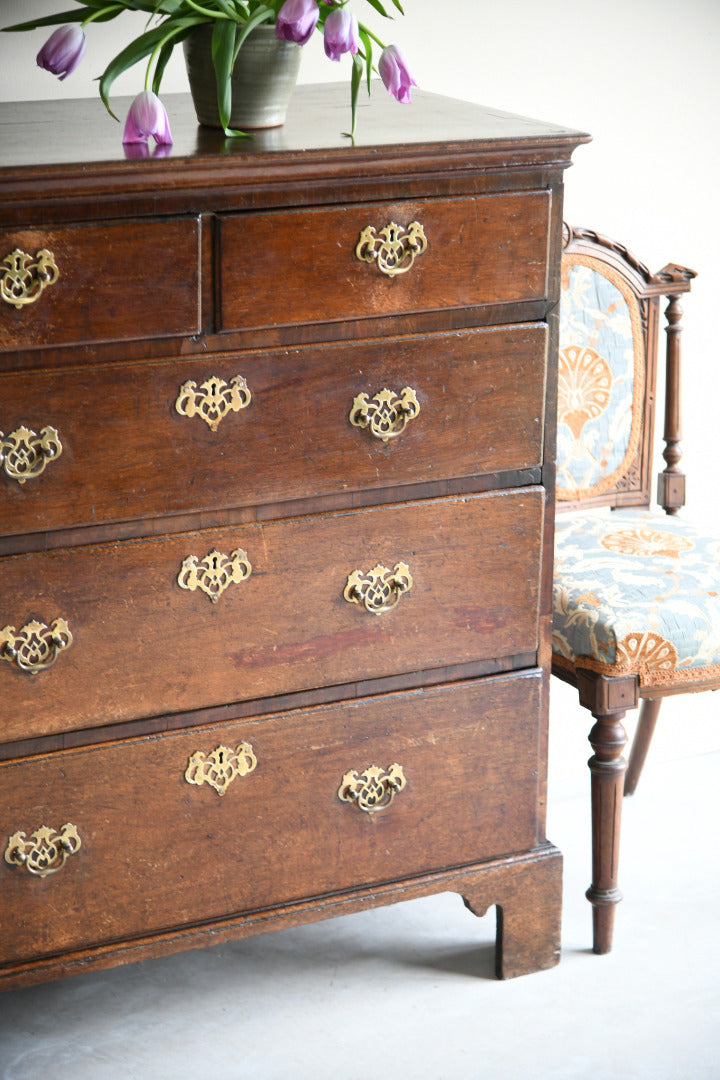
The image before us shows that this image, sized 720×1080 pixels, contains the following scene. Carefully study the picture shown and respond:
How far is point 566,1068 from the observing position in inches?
77.9

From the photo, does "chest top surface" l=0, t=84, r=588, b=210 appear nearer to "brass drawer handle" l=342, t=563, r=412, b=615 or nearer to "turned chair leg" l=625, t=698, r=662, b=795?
"brass drawer handle" l=342, t=563, r=412, b=615

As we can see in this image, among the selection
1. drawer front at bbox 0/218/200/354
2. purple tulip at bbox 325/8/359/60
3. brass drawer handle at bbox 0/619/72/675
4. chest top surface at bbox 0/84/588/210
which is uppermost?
purple tulip at bbox 325/8/359/60

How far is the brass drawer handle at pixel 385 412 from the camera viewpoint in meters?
1.79

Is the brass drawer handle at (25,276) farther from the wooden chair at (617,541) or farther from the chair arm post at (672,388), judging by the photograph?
the chair arm post at (672,388)

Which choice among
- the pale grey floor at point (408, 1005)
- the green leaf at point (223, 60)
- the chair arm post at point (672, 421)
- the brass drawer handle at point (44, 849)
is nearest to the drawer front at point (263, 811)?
the brass drawer handle at point (44, 849)

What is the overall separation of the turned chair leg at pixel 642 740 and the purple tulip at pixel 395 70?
4.48ft

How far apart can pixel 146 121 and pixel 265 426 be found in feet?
1.32

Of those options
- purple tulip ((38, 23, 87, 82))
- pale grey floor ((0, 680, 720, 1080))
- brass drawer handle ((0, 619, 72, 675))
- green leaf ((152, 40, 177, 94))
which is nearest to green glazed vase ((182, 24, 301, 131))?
green leaf ((152, 40, 177, 94))

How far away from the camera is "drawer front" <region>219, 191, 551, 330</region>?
1678 millimetres

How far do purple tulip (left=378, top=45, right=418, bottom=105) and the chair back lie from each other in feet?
2.10

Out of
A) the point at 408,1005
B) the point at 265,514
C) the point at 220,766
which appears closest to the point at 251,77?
the point at 265,514

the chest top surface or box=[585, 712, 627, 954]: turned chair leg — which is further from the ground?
the chest top surface

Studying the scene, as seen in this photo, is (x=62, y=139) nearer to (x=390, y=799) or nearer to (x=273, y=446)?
(x=273, y=446)

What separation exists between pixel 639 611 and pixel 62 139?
111cm
